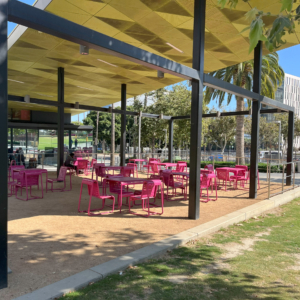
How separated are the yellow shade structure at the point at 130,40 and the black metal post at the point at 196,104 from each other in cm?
→ 92

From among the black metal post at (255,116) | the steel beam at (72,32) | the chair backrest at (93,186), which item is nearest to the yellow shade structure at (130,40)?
the black metal post at (255,116)

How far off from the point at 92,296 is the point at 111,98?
56.8ft

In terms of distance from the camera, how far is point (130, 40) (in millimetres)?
8875

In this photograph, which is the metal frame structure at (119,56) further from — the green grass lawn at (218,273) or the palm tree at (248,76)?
the palm tree at (248,76)

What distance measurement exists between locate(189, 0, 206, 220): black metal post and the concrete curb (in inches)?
26.5

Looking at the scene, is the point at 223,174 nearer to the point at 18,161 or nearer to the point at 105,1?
the point at 105,1

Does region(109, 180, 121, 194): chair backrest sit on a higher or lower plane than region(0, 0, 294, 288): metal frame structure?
lower

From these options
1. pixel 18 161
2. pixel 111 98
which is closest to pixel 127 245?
pixel 18 161

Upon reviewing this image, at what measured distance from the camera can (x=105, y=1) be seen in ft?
21.3

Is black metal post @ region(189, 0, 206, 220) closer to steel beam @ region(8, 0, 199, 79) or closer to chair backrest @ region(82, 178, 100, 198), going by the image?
steel beam @ region(8, 0, 199, 79)

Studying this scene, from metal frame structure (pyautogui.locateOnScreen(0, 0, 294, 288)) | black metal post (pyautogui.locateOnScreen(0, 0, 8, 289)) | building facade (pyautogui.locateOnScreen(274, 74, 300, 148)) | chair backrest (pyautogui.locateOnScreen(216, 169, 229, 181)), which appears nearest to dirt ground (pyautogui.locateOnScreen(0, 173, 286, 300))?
black metal post (pyautogui.locateOnScreen(0, 0, 8, 289))

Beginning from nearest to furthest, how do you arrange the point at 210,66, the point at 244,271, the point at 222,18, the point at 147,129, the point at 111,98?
the point at 244,271 < the point at 222,18 < the point at 210,66 < the point at 111,98 < the point at 147,129

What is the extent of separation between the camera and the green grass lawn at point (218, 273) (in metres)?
3.10

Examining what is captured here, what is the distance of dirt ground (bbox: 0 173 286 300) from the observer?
3559 millimetres
